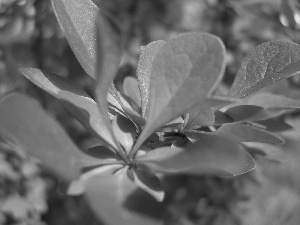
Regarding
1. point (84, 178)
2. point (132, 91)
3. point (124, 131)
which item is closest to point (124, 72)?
point (132, 91)

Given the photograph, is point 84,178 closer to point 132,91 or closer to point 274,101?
point 132,91

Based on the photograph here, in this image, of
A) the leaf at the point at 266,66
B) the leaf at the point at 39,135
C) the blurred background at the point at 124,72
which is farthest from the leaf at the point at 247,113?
the blurred background at the point at 124,72

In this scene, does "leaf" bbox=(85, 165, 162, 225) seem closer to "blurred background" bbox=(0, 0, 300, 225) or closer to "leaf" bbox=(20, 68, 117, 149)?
"leaf" bbox=(20, 68, 117, 149)

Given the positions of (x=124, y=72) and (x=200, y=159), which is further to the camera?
(x=124, y=72)

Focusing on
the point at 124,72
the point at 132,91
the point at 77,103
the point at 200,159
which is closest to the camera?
the point at 200,159

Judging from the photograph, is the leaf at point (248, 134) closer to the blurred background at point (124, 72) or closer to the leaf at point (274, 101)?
the leaf at point (274, 101)

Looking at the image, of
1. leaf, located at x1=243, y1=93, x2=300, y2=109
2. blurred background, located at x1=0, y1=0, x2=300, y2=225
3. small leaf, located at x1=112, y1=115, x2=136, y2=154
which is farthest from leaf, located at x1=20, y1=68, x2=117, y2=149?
blurred background, located at x1=0, y1=0, x2=300, y2=225
